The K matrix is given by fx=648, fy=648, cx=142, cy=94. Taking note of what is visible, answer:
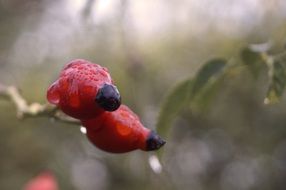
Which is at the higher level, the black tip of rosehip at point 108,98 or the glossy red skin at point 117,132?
the black tip of rosehip at point 108,98

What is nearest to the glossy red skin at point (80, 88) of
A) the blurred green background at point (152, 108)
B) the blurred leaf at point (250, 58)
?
the blurred leaf at point (250, 58)

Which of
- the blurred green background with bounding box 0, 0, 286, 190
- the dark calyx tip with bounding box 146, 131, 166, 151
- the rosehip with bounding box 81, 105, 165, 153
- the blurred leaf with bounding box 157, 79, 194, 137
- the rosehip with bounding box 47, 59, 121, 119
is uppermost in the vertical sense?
the rosehip with bounding box 47, 59, 121, 119

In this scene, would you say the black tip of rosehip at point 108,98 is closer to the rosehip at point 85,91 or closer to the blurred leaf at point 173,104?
the rosehip at point 85,91

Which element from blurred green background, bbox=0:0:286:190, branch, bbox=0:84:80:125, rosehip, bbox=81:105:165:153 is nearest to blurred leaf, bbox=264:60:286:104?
rosehip, bbox=81:105:165:153

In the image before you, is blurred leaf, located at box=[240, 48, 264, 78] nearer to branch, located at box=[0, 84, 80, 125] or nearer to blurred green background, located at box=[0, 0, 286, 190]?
branch, located at box=[0, 84, 80, 125]

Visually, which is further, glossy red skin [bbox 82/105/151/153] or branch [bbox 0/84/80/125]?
branch [bbox 0/84/80/125]

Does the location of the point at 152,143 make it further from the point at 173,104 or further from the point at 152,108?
the point at 152,108

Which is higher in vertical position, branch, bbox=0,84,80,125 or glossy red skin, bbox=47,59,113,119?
glossy red skin, bbox=47,59,113,119
